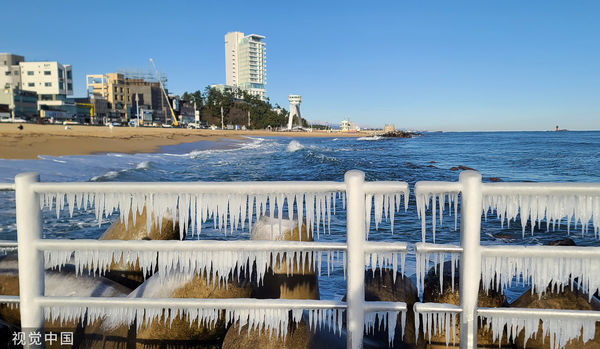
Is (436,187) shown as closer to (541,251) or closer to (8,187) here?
(541,251)

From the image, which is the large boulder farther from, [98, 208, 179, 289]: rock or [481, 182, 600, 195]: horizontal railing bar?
[481, 182, 600, 195]: horizontal railing bar

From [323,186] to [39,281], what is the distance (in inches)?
63.9

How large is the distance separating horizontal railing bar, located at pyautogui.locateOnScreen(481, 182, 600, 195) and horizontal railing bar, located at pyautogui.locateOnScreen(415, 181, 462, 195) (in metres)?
0.13

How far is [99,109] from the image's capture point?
109m

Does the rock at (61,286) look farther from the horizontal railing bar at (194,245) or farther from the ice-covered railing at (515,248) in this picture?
the ice-covered railing at (515,248)

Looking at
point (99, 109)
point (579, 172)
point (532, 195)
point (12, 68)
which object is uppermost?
point (12, 68)

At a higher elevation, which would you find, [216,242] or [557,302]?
[216,242]

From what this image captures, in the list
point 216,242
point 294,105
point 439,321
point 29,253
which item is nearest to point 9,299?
point 29,253

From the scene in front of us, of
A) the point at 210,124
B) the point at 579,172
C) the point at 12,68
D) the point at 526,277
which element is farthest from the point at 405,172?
the point at 210,124

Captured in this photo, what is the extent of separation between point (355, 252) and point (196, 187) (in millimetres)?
865

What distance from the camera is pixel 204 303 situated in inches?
81.9

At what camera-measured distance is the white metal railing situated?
1.91m

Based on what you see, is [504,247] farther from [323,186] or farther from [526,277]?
[323,186]

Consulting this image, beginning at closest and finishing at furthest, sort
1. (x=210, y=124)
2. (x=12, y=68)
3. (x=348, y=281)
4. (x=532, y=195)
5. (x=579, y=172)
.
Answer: (x=532, y=195), (x=348, y=281), (x=579, y=172), (x=12, y=68), (x=210, y=124)
